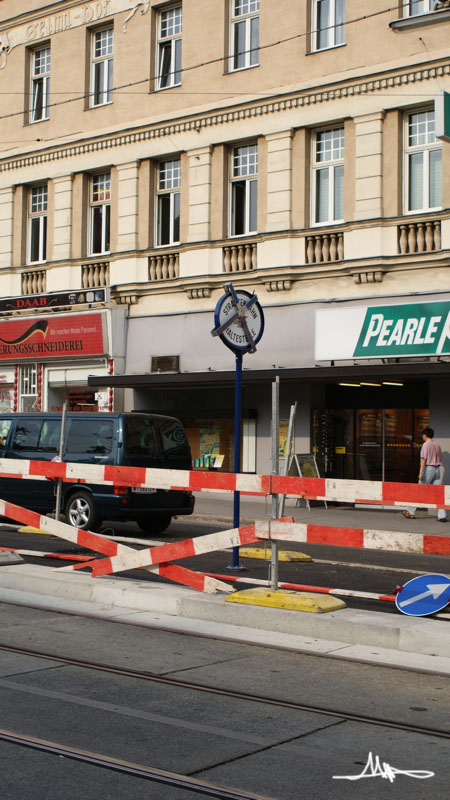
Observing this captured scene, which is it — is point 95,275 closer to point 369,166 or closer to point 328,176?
point 328,176

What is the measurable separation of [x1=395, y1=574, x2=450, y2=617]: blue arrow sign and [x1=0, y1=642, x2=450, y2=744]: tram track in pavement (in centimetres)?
234

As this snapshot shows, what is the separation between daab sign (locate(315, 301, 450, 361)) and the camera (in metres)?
18.2

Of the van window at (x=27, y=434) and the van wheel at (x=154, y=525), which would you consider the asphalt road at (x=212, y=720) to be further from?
the van window at (x=27, y=434)

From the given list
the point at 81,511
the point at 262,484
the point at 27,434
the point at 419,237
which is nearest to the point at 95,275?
the point at 419,237

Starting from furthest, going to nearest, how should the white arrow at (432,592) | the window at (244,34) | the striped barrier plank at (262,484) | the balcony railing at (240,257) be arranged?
the window at (244,34)
the balcony railing at (240,257)
the white arrow at (432,592)
the striped barrier plank at (262,484)

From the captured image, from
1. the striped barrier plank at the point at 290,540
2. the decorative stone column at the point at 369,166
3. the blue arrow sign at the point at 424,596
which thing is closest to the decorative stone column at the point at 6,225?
the decorative stone column at the point at 369,166

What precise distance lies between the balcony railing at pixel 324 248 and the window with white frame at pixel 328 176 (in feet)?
1.62

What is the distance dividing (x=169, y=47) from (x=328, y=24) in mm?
4643

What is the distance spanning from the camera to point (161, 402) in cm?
2348

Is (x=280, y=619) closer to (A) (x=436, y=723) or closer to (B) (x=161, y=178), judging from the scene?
(A) (x=436, y=723)

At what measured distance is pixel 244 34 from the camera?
22172 mm

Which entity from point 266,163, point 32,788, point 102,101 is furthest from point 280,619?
point 102,101

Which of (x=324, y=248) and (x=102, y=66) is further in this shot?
(x=102, y=66)

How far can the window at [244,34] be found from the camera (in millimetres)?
21922
